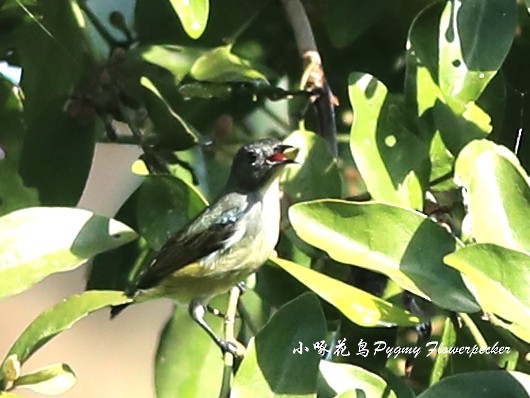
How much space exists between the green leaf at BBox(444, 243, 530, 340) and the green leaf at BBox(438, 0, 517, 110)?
0.18 metres

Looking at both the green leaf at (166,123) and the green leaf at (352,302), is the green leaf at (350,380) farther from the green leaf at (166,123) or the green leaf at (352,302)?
the green leaf at (166,123)

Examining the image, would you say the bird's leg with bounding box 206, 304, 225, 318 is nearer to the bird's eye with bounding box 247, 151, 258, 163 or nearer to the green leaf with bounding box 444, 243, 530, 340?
the bird's eye with bounding box 247, 151, 258, 163

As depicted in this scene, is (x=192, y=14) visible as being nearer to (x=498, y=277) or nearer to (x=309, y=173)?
(x=309, y=173)

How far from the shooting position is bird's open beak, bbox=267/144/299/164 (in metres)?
0.75

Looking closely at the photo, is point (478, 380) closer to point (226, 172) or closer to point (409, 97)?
point (409, 97)

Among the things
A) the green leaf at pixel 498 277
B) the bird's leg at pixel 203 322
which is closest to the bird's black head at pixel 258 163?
the bird's leg at pixel 203 322

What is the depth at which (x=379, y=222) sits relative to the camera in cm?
60

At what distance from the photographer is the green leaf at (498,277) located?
540mm

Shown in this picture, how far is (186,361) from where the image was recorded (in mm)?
771

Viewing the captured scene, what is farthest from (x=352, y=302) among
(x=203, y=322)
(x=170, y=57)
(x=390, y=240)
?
(x=170, y=57)

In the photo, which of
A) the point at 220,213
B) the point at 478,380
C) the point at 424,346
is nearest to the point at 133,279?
the point at 220,213

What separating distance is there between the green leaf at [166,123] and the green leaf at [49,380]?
0.21 metres

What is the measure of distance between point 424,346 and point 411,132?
158 millimetres

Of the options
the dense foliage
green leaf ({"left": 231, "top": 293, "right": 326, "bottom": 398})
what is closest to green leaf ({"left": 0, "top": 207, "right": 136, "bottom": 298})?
the dense foliage
